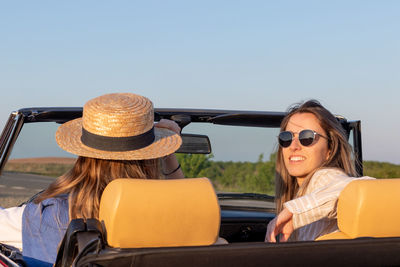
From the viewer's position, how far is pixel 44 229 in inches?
113

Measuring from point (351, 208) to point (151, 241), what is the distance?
81cm

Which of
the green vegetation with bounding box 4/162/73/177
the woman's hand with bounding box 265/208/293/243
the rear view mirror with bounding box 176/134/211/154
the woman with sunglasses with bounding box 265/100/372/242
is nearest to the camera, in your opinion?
the woman's hand with bounding box 265/208/293/243

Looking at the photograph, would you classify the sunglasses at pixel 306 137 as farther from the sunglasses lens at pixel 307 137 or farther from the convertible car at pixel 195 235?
the convertible car at pixel 195 235

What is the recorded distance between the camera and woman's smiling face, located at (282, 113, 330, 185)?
3.90 metres


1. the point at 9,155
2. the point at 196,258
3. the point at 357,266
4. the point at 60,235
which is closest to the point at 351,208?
the point at 357,266

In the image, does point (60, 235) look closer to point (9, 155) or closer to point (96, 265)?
point (96, 265)

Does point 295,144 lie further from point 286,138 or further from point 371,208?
point 371,208

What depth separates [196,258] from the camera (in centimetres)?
230

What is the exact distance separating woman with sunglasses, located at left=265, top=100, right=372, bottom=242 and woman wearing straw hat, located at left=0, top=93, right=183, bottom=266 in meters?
0.81

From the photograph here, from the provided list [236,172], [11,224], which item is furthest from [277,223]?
[236,172]

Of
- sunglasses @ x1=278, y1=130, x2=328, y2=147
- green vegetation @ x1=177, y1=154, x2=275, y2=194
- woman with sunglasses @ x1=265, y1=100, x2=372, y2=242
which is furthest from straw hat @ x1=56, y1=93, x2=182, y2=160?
green vegetation @ x1=177, y1=154, x2=275, y2=194

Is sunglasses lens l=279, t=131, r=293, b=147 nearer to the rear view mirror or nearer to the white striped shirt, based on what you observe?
the white striped shirt

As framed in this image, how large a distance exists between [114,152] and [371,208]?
1.16 metres

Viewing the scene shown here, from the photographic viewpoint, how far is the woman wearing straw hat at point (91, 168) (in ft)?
9.40
